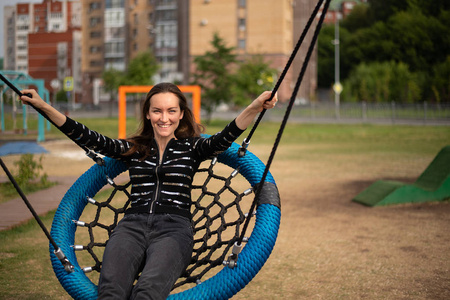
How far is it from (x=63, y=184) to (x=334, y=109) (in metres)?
29.6

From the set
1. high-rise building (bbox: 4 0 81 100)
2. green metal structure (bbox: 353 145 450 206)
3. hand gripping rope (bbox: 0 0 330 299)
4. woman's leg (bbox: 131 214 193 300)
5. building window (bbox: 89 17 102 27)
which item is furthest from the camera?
high-rise building (bbox: 4 0 81 100)

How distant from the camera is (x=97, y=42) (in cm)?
7819

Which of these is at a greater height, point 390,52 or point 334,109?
point 390,52

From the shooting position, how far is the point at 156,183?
130 inches

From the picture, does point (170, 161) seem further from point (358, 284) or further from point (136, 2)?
point (136, 2)

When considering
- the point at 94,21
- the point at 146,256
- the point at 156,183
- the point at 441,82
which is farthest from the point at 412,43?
the point at 94,21

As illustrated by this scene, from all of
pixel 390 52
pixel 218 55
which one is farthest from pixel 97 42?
pixel 218 55

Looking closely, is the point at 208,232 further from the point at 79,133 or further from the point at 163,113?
the point at 79,133

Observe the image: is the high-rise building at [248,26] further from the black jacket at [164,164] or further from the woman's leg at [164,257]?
the woman's leg at [164,257]

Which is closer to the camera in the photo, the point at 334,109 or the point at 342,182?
the point at 342,182

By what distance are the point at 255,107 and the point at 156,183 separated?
701 millimetres

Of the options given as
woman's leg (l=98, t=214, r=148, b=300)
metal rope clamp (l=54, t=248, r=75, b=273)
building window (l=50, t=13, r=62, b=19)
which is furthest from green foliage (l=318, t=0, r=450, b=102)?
building window (l=50, t=13, r=62, b=19)

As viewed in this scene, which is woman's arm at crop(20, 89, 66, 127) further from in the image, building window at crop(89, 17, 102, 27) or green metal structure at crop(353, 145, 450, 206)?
building window at crop(89, 17, 102, 27)

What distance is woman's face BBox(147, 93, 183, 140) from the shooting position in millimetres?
3453
